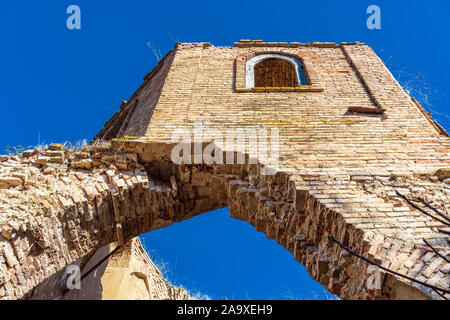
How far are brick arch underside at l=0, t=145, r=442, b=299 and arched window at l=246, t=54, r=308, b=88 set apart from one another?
11.8ft

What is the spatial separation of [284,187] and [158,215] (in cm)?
168

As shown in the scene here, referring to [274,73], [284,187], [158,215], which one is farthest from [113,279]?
[274,73]

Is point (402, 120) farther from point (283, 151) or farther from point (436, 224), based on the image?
point (436, 224)

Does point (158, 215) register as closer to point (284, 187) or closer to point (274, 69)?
point (284, 187)

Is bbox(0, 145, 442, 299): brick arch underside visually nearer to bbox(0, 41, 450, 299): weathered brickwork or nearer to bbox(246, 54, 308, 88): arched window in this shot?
bbox(0, 41, 450, 299): weathered brickwork

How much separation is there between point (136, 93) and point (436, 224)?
7.89m

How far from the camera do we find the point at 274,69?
7.89m

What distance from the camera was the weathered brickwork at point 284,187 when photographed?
2693 millimetres

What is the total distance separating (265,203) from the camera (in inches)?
143

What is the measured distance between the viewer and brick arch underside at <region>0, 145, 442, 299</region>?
9.05 feet

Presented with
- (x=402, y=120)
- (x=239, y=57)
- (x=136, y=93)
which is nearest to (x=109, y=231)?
(x=402, y=120)

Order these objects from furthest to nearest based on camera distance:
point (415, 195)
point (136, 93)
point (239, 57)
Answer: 1. point (136, 93)
2. point (239, 57)
3. point (415, 195)

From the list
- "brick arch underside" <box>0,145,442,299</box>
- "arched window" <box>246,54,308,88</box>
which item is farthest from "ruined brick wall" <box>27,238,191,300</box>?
"arched window" <box>246,54,308,88</box>

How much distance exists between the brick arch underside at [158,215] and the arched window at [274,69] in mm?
3609
